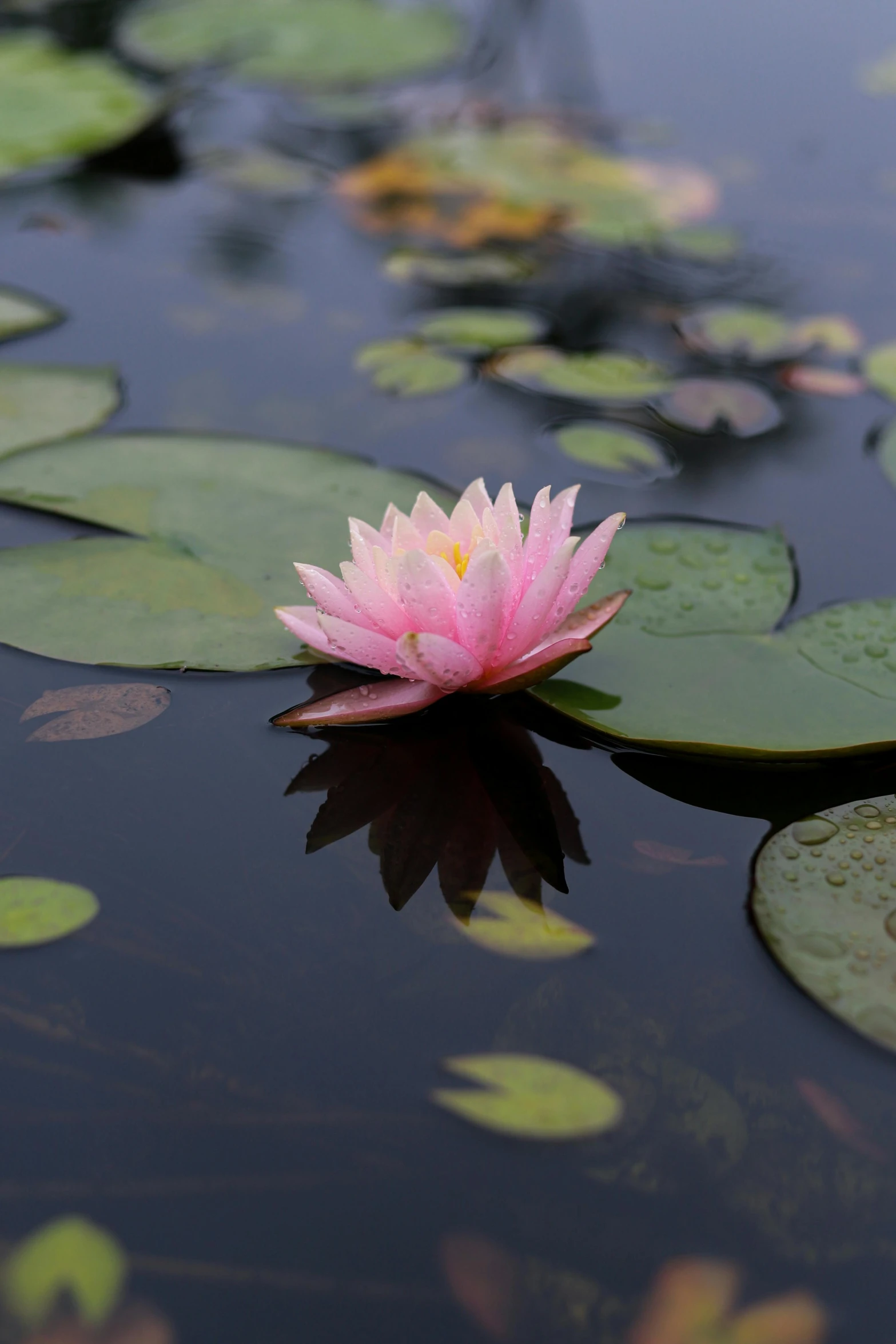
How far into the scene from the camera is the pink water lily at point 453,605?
4.52ft

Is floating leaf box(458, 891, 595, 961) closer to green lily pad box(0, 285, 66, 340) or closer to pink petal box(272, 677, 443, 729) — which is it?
pink petal box(272, 677, 443, 729)

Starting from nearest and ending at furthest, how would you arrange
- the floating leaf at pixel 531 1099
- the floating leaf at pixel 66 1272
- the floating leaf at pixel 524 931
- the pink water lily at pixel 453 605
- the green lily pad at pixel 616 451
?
the floating leaf at pixel 66 1272
the floating leaf at pixel 531 1099
the floating leaf at pixel 524 931
the pink water lily at pixel 453 605
the green lily pad at pixel 616 451

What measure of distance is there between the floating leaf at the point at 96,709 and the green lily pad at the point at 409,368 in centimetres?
108

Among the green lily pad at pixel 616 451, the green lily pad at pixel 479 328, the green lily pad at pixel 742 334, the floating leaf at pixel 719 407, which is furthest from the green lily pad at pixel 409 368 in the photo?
the green lily pad at pixel 742 334

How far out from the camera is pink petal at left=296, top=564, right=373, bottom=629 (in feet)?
4.76

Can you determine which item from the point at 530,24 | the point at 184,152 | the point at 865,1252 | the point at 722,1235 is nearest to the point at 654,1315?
the point at 722,1235

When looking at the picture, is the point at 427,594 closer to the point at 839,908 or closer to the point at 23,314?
the point at 839,908

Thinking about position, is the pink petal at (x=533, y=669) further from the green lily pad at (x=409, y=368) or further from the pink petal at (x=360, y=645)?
the green lily pad at (x=409, y=368)

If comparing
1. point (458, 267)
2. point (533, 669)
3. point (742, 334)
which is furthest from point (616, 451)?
point (458, 267)

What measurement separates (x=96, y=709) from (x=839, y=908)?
1.05m

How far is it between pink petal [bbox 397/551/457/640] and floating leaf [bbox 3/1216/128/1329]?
2.53 ft

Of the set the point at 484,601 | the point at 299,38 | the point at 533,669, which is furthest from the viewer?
the point at 299,38

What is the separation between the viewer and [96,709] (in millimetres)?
1582

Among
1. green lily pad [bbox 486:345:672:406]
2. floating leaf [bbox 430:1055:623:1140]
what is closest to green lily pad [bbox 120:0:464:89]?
green lily pad [bbox 486:345:672:406]
